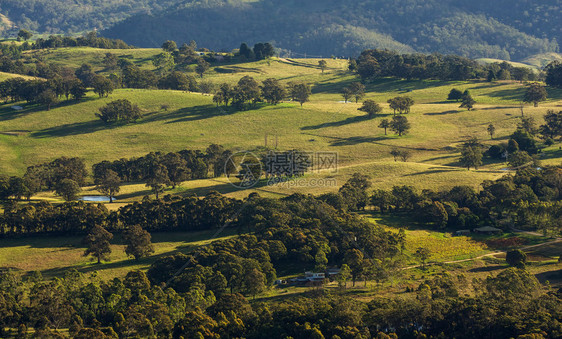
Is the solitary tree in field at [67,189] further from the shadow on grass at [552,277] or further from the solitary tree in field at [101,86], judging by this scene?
the solitary tree in field at [101,86]

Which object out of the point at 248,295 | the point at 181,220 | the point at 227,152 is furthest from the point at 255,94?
the point at 248,295

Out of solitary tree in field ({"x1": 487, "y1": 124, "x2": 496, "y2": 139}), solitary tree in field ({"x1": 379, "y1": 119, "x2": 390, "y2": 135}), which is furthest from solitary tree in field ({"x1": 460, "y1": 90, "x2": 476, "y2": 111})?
solitary tree in field ({"x1": 379, "y1": 119, "x2": 390, "y2": 135})

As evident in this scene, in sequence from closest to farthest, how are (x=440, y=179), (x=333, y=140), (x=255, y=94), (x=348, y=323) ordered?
(x=348, y=323)
(x=440, y=179)
(x=333, y=140)
(x=255, y=94)

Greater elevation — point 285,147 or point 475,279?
point 285,147

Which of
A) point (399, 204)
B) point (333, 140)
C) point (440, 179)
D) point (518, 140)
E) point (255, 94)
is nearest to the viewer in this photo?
point (399, 204)

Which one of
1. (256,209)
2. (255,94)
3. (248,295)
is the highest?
(255,94)

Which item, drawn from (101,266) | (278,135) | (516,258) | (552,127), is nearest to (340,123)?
(278,135)

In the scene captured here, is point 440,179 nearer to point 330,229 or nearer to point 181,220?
point 330,229

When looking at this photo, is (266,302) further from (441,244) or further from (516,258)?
(516,258)

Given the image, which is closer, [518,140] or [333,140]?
[518,140]
